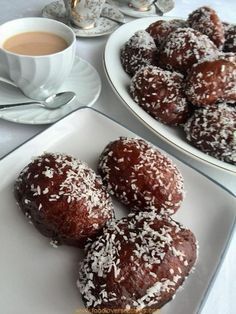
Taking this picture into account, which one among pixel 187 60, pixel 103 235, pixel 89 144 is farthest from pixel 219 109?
pixel 103 235

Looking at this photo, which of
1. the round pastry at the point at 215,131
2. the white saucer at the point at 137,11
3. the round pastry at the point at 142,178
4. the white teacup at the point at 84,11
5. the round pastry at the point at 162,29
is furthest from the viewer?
the white saucer at the point at 137,11

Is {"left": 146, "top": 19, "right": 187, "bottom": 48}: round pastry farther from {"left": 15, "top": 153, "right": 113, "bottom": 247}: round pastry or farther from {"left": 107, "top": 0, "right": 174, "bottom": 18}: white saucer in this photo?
{"left": 15, "top": 153, "right": 113, "bottom": 247}: round pastry

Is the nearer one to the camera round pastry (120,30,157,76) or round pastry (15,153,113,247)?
round pastry (15,153,113,247)

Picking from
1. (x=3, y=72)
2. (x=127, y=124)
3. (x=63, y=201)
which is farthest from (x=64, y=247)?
(x=3, y=72)

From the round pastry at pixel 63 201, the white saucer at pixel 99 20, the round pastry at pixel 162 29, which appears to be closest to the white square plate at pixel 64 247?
the round pastry at pixel 63 201

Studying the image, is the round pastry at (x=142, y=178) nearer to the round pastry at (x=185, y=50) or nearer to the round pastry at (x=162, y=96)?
the round pastry at (x=162, y=96)

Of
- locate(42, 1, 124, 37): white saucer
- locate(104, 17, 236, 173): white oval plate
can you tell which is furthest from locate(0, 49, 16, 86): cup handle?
locate(42, 1, 124, 37): white saucer
